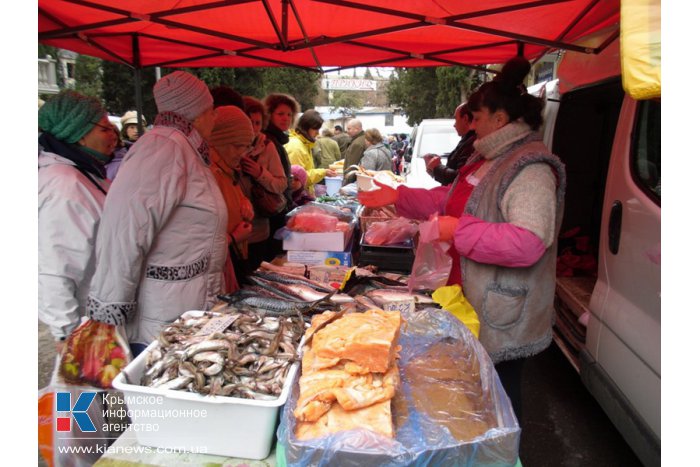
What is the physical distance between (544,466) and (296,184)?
373cm

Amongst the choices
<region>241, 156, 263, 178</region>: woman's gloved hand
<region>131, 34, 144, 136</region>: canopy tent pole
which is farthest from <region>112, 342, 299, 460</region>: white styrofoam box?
<region>131, 34, 144, 136</region>: canopy tent pole

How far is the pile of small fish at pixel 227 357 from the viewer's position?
1.49 metres

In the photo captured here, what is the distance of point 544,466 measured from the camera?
308 centimetres

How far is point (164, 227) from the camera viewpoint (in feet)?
7.47

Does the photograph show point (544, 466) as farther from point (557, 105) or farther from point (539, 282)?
point (557, 105)

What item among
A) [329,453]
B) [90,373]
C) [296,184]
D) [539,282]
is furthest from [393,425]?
[296,184]

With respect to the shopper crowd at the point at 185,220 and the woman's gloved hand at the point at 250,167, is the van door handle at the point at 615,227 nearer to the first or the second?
the shopper crowd at the point at 185,220

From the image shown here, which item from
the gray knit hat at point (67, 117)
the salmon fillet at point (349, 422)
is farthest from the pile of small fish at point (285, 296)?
the gray knit hat at point (67, 117)

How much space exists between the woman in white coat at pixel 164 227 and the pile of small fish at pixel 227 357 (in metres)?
0.45

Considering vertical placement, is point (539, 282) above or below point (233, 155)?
below

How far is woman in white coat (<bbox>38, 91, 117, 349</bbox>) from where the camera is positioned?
2240mm

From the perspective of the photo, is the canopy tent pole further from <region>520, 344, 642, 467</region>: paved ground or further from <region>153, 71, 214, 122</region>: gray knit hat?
<region>520, 344, 642, 467</region>: paved ground

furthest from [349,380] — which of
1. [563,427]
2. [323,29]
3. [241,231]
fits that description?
[323,29]

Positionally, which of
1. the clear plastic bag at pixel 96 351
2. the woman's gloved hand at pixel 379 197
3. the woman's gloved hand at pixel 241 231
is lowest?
the clear plastic bag at pixel 96 351
